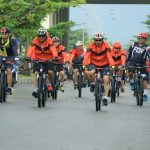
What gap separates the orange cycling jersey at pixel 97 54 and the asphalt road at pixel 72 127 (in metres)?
1.11

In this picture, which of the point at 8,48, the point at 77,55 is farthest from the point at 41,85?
the point at 77,55

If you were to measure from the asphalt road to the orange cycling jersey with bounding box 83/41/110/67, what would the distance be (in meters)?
1.11

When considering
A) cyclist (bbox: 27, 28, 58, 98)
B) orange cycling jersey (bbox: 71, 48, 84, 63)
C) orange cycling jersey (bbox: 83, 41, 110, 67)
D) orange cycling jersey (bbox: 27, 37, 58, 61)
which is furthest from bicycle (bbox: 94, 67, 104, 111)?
orange cycling jersey (bbox: 71, 48, 84, 63)

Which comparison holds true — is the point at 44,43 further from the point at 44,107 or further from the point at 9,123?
the point at 9,123

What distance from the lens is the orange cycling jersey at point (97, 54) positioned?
17391mm

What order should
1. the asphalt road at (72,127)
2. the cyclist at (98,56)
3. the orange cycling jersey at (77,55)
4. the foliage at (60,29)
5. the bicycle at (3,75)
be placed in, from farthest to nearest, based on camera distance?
the foliage at (60,29)
the orange cycling jersey at (77,55)
the bicycle at (3,75)
the cyclist at (98,56)
the asphalt road at (72,127)

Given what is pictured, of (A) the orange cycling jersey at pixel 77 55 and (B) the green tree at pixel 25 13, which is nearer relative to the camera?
(A) the orange cycling jersey at pixel 77 55

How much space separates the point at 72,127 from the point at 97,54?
16.3 ft

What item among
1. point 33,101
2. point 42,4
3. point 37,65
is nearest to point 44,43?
point 37,65

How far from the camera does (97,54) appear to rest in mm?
17500

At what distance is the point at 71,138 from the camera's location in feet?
36.6

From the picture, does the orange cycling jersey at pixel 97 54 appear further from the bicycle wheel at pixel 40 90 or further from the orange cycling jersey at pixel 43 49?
the bicycle wheel at pixel 40 90

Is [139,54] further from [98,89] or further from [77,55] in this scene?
[77,55]

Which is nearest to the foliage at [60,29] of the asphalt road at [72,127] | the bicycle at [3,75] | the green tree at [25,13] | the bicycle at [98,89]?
the green tree at [25,13]
